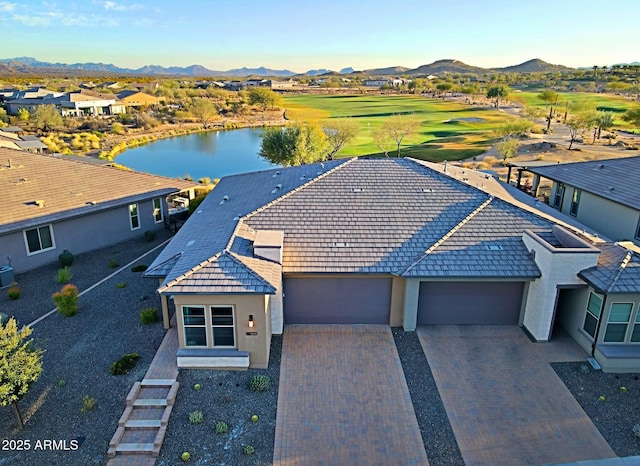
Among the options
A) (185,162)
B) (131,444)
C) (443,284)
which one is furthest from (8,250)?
(185,162)

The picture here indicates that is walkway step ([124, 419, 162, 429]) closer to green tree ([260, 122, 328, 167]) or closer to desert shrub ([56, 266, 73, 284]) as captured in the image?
desert shrub ([56, 266, 73, 284])

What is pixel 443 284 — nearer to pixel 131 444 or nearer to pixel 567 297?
pixel 567 297

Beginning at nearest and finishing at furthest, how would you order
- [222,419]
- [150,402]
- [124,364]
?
[222,419]
[150,402]
[124,364]

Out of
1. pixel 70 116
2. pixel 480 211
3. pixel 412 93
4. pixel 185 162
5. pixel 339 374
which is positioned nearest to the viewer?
pixel 339 374

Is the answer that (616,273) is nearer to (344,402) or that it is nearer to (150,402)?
(344,402)

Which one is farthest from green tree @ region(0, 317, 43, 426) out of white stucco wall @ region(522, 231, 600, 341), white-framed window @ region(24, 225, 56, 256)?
white stucco wall @ region(522, 231, 600, 341)

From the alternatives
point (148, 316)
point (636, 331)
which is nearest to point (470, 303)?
point (636, 331)
